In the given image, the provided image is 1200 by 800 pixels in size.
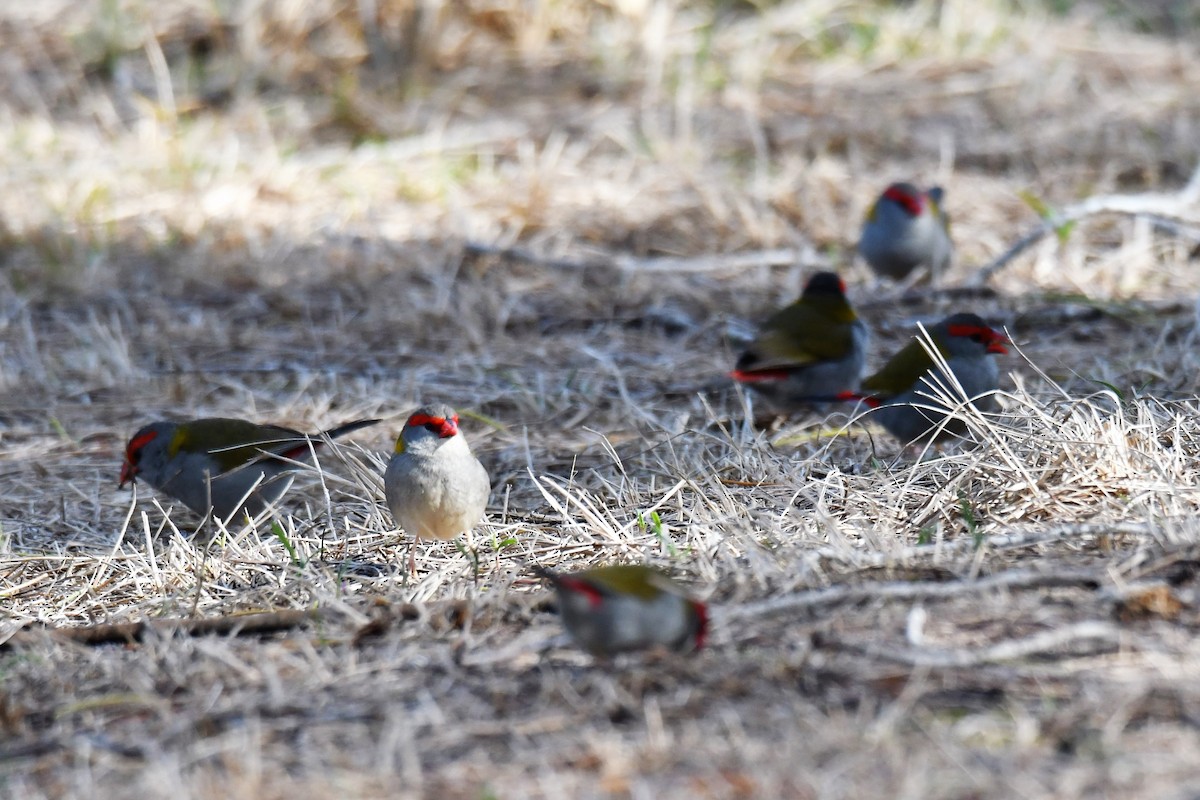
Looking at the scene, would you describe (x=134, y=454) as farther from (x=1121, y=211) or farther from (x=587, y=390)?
(x=1121, y=211)

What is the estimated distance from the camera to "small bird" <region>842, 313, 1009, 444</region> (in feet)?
16.1

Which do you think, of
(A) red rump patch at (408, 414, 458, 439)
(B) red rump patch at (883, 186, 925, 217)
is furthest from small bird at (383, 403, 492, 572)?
(B) red rump patch at (883, 186, 925, 217)

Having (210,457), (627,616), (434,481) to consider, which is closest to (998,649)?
(627,616)

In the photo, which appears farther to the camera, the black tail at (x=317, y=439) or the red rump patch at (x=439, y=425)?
the black tail at (x=317, y=439)

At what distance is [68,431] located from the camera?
551 cm

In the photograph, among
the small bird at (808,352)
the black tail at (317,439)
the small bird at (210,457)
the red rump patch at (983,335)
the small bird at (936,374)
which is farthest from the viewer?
the small bird at (808,352)

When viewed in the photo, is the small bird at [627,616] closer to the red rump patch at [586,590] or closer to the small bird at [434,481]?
the red rump patch at [586,590]

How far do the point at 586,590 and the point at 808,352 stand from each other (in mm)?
2823

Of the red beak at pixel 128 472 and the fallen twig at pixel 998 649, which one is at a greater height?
the fallen twig at pixel 998 649

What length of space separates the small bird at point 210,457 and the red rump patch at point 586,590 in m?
2.10

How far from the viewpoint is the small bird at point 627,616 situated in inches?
109

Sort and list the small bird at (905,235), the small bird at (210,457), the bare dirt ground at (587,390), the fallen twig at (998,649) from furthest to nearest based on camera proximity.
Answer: the small bird at (905,235) < the small bird at (210,457) < the fallen twig at (998,649) < the bare dirt ground at (587,390)

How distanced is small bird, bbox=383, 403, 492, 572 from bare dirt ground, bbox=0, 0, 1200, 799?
0.41 feet

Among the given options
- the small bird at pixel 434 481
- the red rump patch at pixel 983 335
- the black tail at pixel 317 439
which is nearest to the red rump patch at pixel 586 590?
the small bird at pixel 434 481
